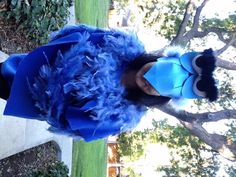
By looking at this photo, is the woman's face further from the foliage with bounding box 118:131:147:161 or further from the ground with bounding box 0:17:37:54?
the foliage with bounding box 118:131:147:161

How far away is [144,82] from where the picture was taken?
3.18m

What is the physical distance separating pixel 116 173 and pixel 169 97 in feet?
86.2

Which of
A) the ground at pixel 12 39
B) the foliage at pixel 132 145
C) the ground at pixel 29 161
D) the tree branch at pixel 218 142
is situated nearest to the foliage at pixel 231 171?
the tree branch at pixel 218 142

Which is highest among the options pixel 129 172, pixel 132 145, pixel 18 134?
pixel 18 134

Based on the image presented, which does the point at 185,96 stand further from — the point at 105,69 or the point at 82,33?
the point at 82,33

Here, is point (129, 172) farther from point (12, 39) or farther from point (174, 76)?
point (174, 76)

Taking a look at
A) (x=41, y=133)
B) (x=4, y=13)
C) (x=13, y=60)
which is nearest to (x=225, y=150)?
(x=41, y=133)

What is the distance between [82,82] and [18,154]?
10.4ft

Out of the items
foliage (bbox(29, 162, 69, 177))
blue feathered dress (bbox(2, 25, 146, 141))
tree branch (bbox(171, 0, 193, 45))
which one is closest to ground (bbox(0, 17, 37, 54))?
foliage (bbox(29, 162, 69, 177))

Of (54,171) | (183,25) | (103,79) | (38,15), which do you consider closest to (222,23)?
(183,25)

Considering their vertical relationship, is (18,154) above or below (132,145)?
above

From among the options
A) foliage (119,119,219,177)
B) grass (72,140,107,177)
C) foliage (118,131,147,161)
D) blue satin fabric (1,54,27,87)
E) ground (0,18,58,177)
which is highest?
blue satin fabric (1,54,27,87)

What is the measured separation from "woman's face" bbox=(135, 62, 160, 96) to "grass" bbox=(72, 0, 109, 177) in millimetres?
6834

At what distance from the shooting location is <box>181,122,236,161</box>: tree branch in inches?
449
